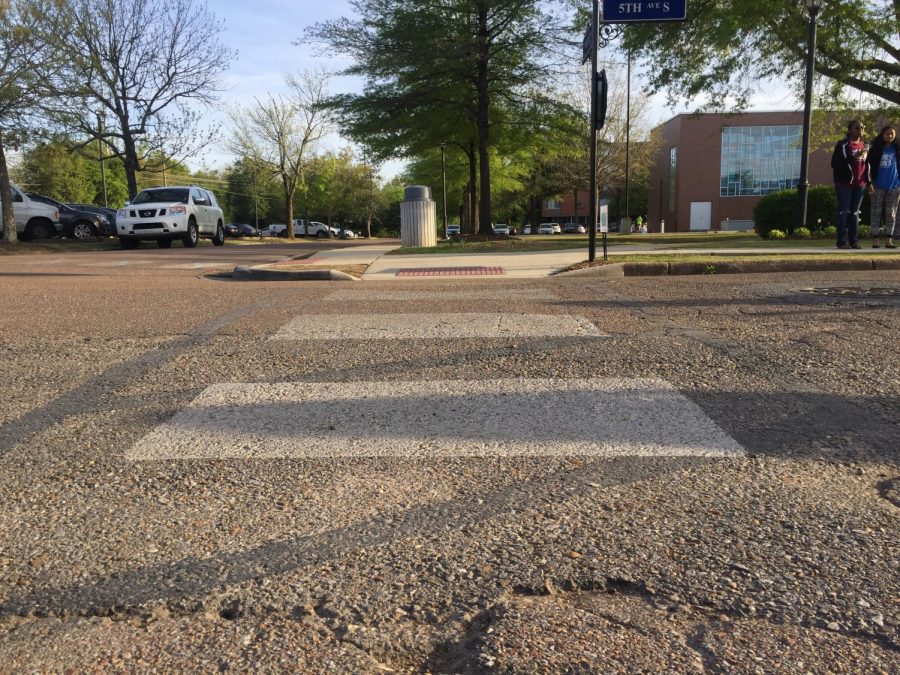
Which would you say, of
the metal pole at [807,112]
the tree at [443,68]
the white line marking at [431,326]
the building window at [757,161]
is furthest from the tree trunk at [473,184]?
the building window at [757,161]

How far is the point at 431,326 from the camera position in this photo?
6.12 meters

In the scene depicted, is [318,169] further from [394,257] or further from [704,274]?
[704,274]

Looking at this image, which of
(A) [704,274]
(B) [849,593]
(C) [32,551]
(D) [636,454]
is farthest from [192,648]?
(A) [704,274]

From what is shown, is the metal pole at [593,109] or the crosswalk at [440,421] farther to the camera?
the metal pole at [593,109]

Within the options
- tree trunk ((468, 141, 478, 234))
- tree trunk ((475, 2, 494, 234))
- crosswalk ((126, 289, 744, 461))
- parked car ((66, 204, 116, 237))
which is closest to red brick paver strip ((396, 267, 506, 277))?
crosswalk ((126, 289, 744, 461))

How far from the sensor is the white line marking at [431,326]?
572cm

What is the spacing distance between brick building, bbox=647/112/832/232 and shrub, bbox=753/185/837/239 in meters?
41.3

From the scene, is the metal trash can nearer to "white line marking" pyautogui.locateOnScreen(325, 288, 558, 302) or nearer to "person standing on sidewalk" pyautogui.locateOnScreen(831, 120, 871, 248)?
"person standing on sidewalk" pyautogui.locateOnScreen(831, 120, 871, 248)

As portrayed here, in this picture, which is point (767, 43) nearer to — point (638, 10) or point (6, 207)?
point (638, 10)

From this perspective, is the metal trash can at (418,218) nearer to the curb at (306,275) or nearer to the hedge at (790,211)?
the curb at (306,275)

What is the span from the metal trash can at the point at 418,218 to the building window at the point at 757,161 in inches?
1916

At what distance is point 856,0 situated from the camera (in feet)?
62.2

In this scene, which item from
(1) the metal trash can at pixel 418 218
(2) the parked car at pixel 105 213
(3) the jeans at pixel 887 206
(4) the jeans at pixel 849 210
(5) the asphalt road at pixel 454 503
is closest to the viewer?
(5) the asphalt road at pixel 454 503

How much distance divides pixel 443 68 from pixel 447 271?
12243 millimetres
